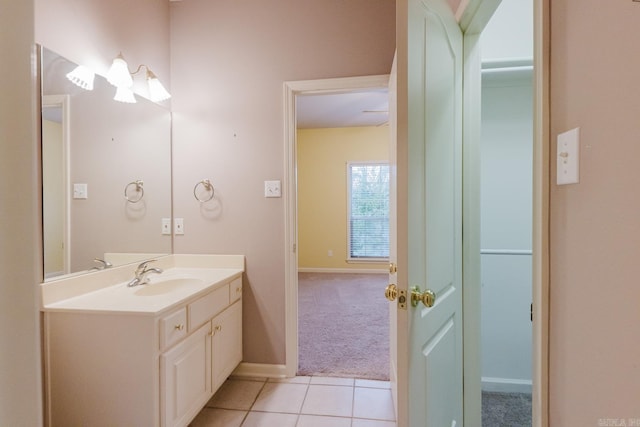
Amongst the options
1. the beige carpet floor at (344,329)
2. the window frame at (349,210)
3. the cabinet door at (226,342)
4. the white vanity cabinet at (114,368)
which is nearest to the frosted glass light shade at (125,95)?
the white vanity cabinet at (114,368)

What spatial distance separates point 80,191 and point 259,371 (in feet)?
5.38

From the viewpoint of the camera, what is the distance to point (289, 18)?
6.99 feet

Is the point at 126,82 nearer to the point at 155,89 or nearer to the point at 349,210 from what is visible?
the point at 155,89

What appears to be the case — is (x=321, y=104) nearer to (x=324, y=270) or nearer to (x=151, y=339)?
(x=324, y=270)

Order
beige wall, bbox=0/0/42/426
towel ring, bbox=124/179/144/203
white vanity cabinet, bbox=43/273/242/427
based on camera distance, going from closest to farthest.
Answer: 1. beige wall, bbox=0/0/42/426
2. white vanity cabinet, bbox=43/273/242/427
3. towel ring, bbox=124/179/144/203

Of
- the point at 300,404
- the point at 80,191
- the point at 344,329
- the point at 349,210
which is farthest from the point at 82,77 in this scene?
the point at 349,210

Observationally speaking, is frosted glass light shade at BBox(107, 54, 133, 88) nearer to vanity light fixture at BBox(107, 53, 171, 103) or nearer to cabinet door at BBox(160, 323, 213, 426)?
vanity light fixture at BBox(107, 53, 171, 103)

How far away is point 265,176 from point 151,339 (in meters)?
1.25

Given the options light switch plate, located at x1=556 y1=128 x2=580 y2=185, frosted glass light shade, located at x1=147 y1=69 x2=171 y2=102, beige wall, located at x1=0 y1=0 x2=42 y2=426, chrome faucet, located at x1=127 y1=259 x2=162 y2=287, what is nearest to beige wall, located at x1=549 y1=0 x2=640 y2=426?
light switch plate, located at x1=556 y1=128 x2=580 y2=185

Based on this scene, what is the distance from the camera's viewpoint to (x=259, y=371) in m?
2.17

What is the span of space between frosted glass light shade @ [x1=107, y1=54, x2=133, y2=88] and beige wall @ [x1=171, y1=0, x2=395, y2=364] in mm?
499

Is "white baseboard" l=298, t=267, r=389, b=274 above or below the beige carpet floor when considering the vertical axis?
above

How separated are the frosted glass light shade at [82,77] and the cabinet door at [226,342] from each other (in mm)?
1478

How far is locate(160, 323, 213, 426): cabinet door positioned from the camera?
134 cm
